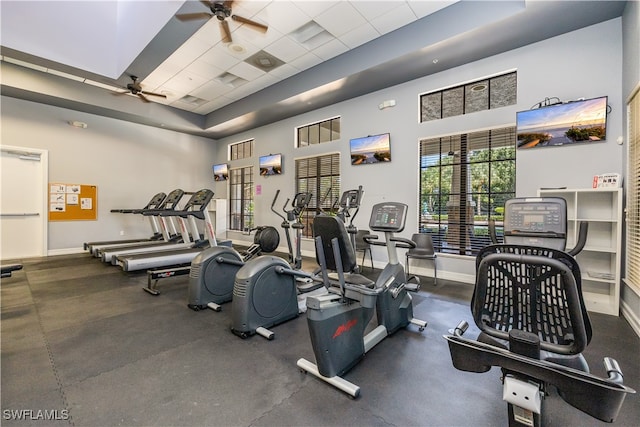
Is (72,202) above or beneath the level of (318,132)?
beneath

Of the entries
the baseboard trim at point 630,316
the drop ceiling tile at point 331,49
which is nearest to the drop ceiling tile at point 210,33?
the drop ceiling tile at point 331,49

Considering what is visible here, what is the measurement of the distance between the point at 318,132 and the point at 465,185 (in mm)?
3810

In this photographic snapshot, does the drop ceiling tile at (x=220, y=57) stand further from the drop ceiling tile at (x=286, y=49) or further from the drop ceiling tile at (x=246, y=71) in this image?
the drop ceiling tile at (x=286, y=49)

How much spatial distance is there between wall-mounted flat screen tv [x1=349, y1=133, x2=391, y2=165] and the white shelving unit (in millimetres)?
2730

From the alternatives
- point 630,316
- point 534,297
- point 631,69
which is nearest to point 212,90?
point 631,69

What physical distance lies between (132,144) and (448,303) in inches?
366

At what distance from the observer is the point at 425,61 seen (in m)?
4.61

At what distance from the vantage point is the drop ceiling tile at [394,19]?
13.4 feet

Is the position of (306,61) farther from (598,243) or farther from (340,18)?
(598,243)

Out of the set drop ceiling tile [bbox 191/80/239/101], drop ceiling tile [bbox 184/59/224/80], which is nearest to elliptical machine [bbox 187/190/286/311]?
drop ceiling tile [bbox 184/59/224/80]

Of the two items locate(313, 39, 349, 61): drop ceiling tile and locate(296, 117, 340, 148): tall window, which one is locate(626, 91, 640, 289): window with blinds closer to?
locate(313, 39, 349, 61): drop ceiling tile

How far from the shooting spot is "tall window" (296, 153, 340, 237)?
21.8 feet

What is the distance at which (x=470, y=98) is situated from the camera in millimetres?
4742

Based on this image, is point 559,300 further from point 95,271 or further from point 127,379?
point 95,271
